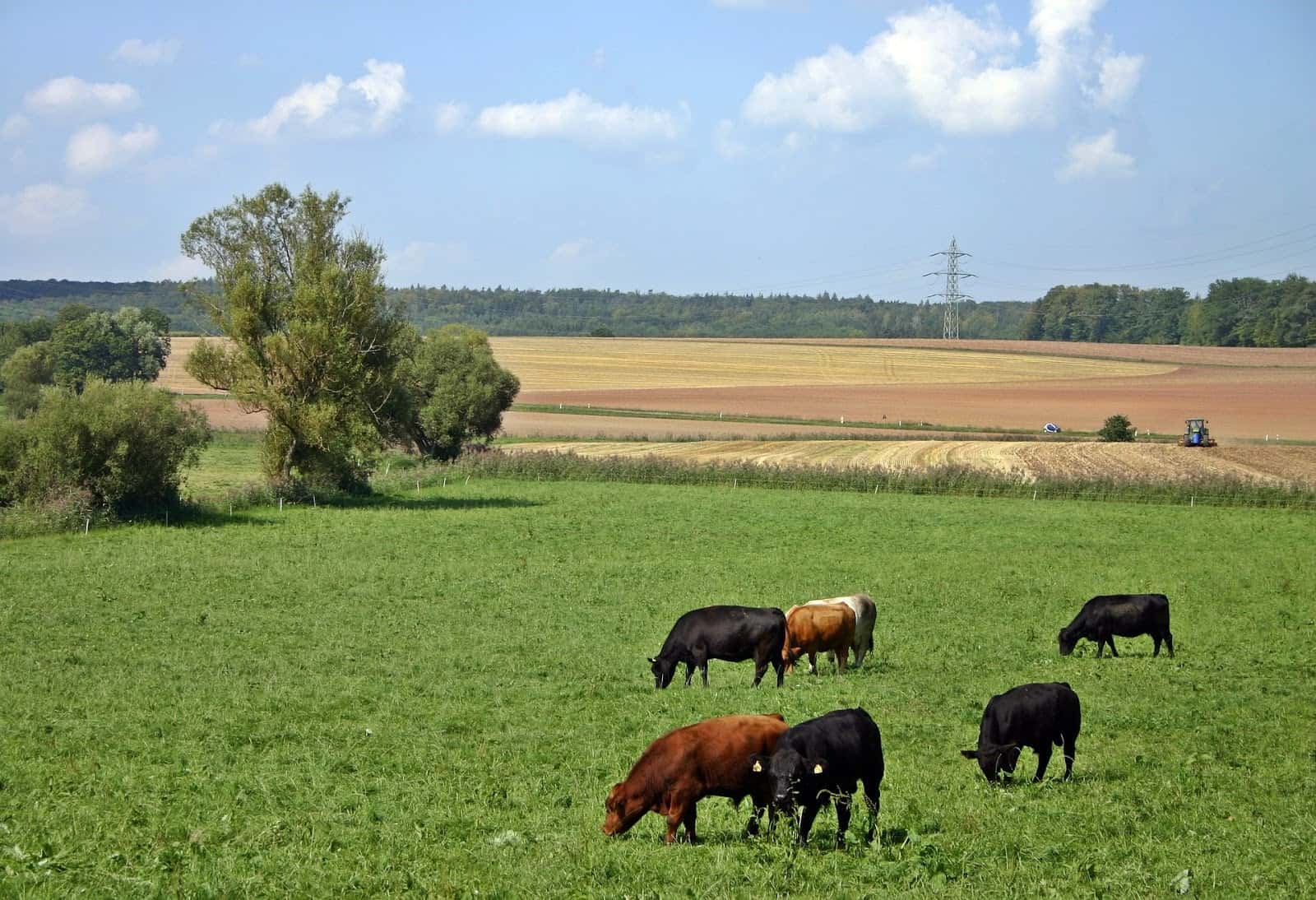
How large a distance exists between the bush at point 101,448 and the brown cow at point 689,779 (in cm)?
3188

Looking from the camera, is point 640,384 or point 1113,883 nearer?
point 1113,883

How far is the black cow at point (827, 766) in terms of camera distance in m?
10.6

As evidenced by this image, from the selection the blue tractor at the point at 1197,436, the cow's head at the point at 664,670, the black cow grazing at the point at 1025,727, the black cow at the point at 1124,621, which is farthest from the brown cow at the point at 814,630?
the blue tractor at the point at 1197,436

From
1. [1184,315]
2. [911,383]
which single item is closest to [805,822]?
[911,383]

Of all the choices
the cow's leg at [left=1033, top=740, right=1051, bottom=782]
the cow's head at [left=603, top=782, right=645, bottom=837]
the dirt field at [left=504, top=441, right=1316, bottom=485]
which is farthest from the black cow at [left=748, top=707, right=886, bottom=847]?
the dirt field at [left=504, top=441, right=1316, bottom=485]

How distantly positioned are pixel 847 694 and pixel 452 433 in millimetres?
49301

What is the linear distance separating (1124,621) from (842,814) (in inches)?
519

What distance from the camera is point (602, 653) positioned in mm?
21109

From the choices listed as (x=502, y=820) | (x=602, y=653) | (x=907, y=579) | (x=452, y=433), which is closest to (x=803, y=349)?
(x=452, y=433)

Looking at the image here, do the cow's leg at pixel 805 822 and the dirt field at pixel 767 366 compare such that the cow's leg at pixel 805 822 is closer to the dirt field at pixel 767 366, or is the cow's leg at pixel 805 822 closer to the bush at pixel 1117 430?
the bush at pixel 1117 430

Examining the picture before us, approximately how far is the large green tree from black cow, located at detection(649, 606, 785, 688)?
29.3 meters

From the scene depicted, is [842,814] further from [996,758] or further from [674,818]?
[996,758]

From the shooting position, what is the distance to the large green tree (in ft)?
148

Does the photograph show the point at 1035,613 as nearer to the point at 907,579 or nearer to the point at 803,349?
the point at 907,579
